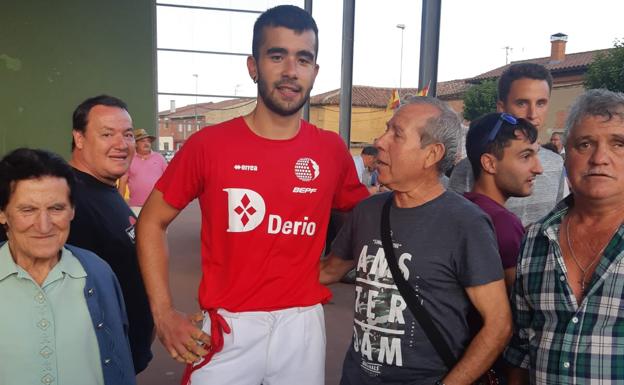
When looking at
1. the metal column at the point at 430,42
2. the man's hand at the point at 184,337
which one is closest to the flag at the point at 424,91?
the metal column at the point at 430,42

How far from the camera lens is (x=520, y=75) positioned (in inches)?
97.7

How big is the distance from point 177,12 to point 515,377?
33.0 ft

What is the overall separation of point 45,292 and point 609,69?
73.6 feet

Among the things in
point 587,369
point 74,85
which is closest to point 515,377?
point 587,369

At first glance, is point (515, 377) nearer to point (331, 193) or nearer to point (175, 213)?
point (331, 193)

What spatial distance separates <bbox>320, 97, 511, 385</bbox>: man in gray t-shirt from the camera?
56.9 inches

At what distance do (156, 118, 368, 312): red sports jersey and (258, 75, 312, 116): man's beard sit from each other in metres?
0.11

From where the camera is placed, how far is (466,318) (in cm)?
157

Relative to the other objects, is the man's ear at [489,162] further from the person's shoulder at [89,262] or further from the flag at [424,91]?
the flag at [424,91]

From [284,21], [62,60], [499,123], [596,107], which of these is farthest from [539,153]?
[62,60]

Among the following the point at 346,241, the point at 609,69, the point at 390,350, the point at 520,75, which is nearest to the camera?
the point at 390,350

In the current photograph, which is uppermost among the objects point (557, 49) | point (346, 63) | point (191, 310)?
point (557, 49)

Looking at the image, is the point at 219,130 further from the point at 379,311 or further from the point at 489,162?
the point at 489,162

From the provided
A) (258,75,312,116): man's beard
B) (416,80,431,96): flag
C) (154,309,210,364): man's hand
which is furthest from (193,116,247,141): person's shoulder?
(416,80,431,96): flag
